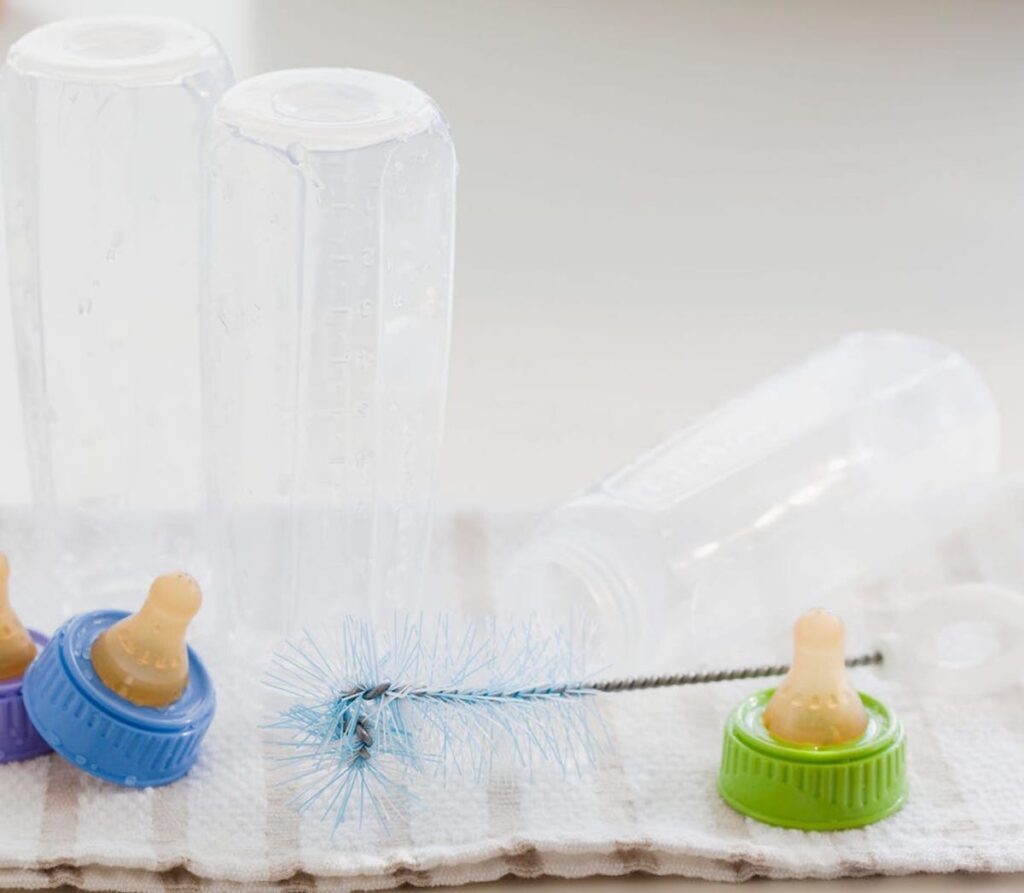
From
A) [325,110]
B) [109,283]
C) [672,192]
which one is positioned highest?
[325,110]

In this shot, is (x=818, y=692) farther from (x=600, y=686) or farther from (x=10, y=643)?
(x=10, y=643)

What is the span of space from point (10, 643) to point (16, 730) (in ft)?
0.11

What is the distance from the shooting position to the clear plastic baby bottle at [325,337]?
31.6 inches

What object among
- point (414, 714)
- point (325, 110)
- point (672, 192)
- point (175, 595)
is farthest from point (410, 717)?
point (672, 192)

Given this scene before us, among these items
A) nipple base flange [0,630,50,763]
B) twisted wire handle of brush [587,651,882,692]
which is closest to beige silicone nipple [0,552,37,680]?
nipple base flange [0,630,50,763]

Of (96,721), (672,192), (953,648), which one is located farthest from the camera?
(672,192)

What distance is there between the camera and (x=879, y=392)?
1.05 m

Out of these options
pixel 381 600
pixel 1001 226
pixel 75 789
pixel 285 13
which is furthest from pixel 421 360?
pixel 285 13

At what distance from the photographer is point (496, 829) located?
77 centimetres

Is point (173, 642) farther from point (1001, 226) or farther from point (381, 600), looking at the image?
point (1001, 226)

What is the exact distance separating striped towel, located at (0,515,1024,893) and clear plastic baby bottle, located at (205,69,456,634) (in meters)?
0.08

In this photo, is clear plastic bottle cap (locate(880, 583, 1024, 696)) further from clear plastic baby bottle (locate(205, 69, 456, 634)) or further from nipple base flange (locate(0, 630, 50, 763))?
nipple base flange (locate(0, 630, 50, 763))

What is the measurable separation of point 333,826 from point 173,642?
9 centimetres

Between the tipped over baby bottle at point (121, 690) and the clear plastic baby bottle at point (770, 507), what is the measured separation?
0.20 m
